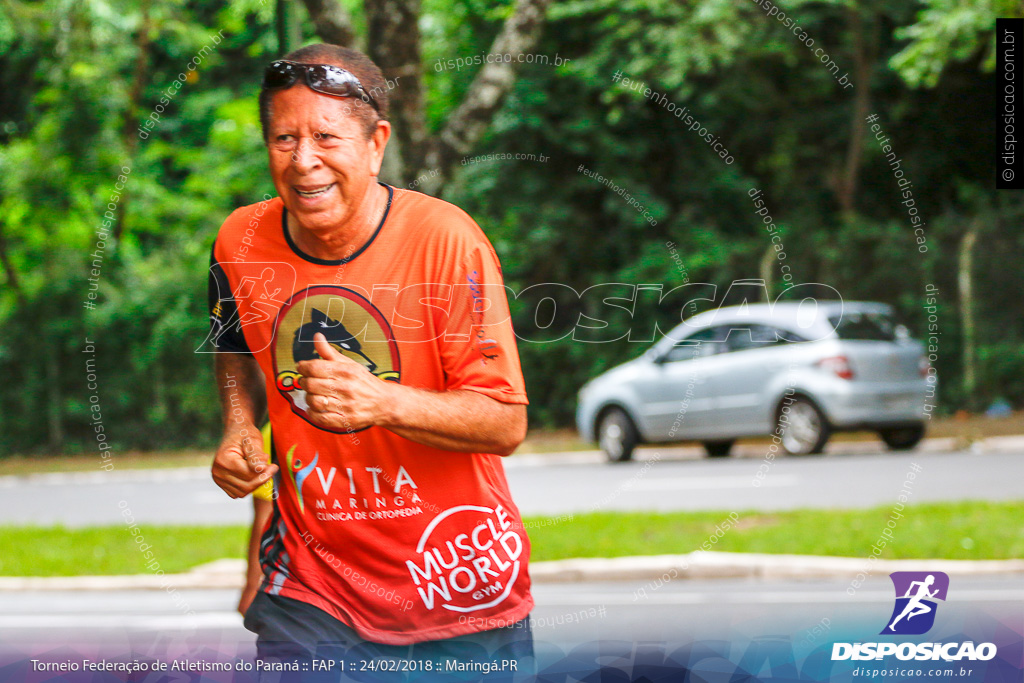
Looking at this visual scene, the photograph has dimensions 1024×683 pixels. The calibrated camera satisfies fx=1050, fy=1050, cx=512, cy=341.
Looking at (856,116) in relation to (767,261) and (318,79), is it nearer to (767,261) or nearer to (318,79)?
(767,261)

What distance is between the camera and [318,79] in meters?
1.75

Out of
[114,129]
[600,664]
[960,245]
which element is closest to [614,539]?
[600,664]

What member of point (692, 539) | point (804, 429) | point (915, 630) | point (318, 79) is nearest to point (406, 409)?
point (318, 79)

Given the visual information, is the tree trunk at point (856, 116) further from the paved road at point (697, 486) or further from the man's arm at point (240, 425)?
the man's arm at point (240, 425)

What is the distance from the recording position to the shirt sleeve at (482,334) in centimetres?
171

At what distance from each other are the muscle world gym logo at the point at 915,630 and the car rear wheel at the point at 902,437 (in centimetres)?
854

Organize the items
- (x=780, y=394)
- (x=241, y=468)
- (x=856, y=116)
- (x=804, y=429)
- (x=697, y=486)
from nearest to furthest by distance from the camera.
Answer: (x=241, y=468)
(x=780, y=394)
(x=697, y=486)
(x=804, y=429)
(x=856, y=116)

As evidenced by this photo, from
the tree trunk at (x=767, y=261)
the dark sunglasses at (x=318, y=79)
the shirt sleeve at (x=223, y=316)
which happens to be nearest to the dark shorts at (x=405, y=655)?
the shirt sleeve at (x=223, y=316)

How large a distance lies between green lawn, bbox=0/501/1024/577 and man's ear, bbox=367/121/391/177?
372 cm

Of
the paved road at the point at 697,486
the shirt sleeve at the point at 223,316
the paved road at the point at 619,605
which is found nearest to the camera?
the shirt sleeve at the point at 223,316

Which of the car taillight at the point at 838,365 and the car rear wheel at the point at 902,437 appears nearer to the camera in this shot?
the car taillight at the point at 838,365

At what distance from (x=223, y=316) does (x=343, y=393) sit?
463mm

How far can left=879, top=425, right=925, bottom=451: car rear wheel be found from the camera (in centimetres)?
1048

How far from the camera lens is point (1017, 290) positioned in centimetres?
1330
